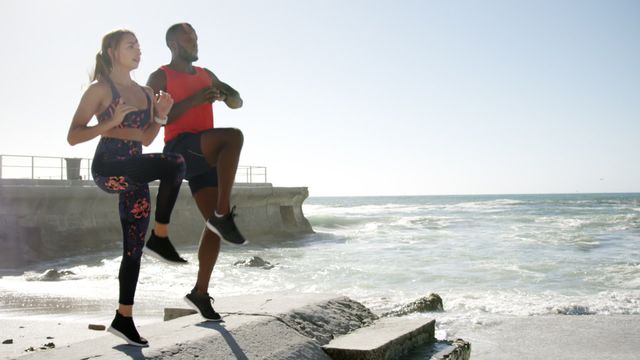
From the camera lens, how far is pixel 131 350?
2.87 m

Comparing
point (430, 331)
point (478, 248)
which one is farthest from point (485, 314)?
point (478, 248)

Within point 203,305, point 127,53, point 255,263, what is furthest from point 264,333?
point 255,263

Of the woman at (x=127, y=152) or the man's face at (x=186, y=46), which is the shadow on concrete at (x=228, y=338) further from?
the man's face at (x=186, y=46)

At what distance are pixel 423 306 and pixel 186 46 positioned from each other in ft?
17.8

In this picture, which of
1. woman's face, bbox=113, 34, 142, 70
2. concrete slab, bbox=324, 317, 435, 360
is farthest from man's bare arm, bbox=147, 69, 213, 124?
concrete slab, bbox=324, 317, 435, 360

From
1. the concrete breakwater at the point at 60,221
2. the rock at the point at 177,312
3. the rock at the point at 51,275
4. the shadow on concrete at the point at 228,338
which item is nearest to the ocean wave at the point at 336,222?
the concrete breakwater at the point at 60,221

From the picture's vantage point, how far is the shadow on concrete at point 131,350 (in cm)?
277

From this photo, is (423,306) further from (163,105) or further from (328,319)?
(163,105)

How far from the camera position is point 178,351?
2.91 metres

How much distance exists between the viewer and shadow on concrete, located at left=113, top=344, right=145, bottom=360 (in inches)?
109

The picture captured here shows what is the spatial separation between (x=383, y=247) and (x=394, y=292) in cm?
892

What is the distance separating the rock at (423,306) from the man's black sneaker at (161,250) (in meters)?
4.65

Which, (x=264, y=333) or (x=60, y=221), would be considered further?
(x=60, y=221)

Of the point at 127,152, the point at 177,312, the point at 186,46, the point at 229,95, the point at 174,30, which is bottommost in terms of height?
the point at 177,312
